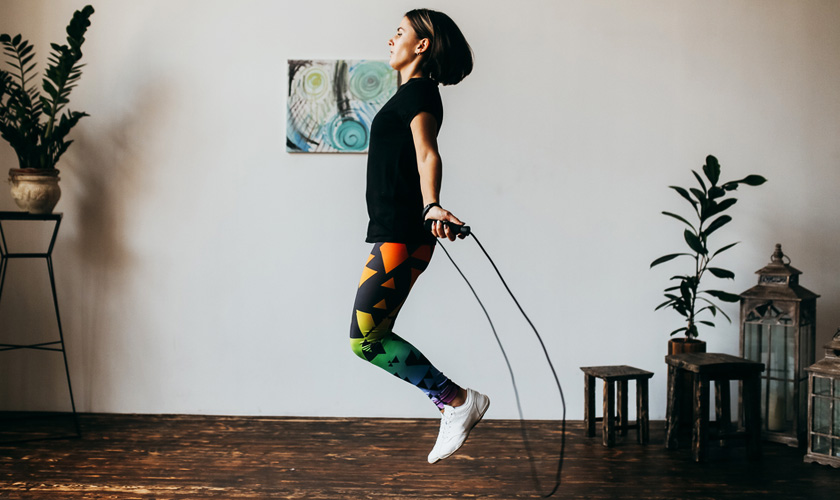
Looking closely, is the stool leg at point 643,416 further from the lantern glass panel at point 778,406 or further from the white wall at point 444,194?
the lantern glass panel at point 778,406

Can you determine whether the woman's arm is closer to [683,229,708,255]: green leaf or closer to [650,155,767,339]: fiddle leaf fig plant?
[650,155,767,339]: fiddle leaf fig plant

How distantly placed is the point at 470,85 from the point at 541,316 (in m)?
1.19

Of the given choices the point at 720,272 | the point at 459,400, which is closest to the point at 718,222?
the point at 720,272

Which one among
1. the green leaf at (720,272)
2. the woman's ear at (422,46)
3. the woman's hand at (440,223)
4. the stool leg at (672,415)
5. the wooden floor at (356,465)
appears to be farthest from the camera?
the green leaf at (720,272)

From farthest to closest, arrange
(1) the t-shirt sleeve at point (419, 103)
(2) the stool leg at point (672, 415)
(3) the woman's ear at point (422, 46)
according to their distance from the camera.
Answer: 1. (2) the stool leg at point (672, 415)
2. (3) the woman's ear at point (422, 46)
3. (1) the t-shirt sleeve at point (419, 103)

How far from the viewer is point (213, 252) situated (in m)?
3.15

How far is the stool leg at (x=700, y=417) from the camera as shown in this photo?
2.49 m

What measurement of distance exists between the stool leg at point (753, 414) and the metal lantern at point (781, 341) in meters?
0.24

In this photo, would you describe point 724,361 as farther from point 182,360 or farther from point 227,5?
point 227,5

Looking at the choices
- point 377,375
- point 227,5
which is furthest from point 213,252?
point 227,5

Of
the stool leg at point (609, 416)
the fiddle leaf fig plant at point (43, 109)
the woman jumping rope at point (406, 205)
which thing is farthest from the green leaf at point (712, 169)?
the fiddle leaf fig plant at point (43, 109)

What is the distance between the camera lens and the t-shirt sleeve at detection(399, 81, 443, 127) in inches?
70.7

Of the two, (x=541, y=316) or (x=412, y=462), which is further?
(x=541, y=316)

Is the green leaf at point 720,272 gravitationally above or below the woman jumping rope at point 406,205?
below
